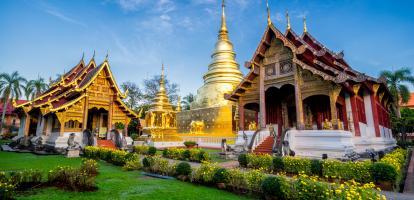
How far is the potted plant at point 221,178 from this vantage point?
6891 millimetres

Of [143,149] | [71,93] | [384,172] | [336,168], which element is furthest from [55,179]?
[71,93]

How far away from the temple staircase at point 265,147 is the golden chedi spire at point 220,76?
13165 mm

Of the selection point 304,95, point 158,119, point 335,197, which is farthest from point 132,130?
point 335,197

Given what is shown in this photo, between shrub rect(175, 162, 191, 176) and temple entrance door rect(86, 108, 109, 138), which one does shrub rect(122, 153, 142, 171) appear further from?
temple entrance door rect(86, 108, 109, 138)

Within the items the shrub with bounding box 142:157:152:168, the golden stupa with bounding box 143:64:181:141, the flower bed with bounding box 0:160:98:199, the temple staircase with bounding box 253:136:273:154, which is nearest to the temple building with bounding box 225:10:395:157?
the temple staircase with bounding box 253:136:273:154

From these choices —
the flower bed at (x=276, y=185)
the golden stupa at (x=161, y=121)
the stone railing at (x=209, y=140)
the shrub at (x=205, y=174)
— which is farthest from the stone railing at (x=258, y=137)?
the golden stupa at (x=161, y=121)

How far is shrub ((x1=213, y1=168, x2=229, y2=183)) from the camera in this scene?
689cm

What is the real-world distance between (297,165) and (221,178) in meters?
3.70

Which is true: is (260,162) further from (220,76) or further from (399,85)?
(399,85)

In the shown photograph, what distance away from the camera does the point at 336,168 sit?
26.6 ft

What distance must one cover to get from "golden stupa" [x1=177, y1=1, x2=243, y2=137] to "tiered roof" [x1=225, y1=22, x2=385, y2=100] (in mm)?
9907

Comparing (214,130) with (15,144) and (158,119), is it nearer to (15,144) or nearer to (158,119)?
(158,119)

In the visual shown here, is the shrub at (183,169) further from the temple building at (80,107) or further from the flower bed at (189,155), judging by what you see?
the temple building at (80,107)

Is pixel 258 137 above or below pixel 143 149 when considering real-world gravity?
above
